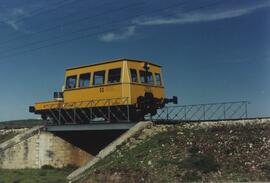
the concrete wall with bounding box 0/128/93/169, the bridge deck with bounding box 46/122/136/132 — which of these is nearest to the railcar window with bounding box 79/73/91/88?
the bridge deck with bounding box 46/122/136/132

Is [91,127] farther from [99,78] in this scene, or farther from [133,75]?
[133,75]

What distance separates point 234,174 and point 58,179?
9.88m

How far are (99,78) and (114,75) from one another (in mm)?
1314

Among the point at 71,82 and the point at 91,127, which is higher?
the point at 71,82

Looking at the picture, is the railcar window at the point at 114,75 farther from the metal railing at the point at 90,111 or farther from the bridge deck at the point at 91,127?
the bridge deck at the point at 91,127

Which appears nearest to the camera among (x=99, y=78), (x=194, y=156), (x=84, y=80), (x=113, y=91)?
(x=194, y=156)

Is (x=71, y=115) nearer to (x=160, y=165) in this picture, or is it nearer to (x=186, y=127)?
(x=186, y=127)

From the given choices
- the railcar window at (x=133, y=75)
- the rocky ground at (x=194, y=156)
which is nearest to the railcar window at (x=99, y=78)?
the railcar window at (x=133, y=75)

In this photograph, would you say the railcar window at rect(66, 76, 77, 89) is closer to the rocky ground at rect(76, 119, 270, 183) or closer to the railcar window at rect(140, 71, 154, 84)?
the railcar window at rect(140, 71, 154, 84)

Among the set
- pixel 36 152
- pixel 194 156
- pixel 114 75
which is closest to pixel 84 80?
pixel 114 75

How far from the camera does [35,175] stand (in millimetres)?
25047

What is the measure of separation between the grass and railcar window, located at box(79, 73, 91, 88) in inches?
200

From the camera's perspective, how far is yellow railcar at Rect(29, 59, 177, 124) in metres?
25.4

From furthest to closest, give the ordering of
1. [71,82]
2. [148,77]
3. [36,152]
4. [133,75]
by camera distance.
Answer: [71,82] → [36,152] → [148,77] → [133,75]
